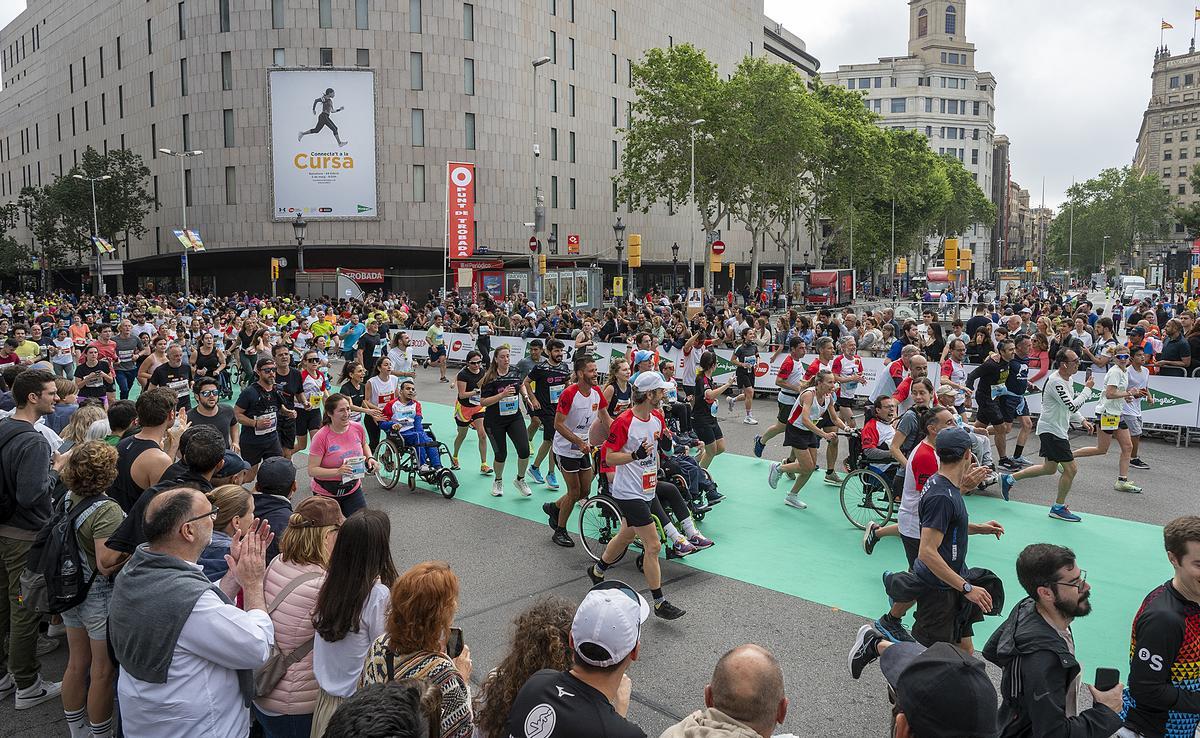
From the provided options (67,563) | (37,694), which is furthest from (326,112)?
(67,563)

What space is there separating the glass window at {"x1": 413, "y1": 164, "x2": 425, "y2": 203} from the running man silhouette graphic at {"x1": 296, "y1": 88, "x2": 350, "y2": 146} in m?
4.31

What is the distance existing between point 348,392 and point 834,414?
6206 mm

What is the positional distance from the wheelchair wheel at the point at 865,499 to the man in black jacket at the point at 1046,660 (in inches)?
229

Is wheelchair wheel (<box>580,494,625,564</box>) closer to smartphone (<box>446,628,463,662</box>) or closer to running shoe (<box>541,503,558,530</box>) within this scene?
running shoe (<box>541,503,558,530</box>)

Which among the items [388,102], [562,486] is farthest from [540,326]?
[388,102]

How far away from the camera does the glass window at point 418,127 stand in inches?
2003

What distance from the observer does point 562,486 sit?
37.5ft

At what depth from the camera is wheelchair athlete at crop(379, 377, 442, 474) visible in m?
11.2

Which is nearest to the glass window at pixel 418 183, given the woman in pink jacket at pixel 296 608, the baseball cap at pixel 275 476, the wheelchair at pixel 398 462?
the wheelchair at pixel 398 462

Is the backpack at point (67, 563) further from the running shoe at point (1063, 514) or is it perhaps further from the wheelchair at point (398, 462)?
the running shoe at point (1063, 514)

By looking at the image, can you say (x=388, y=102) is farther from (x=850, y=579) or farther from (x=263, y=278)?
(x=850, y=579)

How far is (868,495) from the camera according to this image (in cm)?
947

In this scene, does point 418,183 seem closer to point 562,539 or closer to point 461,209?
point 461,209

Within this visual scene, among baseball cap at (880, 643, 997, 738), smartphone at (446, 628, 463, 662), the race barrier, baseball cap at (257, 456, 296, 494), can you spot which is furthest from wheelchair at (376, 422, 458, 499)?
baseball cap at (880, 643, 997, 738)
